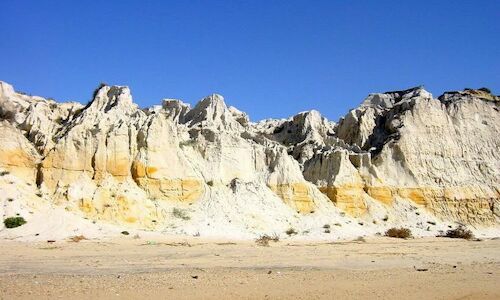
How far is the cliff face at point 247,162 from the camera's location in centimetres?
2581

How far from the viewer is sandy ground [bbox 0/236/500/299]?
9.98 m

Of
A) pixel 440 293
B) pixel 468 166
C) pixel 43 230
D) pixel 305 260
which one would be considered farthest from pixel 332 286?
pixel 468 166

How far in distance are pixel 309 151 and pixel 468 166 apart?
46.0 feet

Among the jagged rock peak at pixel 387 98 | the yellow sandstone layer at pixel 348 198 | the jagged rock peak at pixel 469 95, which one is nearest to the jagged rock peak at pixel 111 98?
the yellow sandstone layer at pixel 348 198

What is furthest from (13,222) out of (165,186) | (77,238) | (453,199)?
(453,199)

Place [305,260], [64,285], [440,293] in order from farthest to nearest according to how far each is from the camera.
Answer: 1. [305,260]
2. [440,293]
3. [64,285]

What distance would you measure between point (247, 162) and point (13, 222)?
53.0 ft

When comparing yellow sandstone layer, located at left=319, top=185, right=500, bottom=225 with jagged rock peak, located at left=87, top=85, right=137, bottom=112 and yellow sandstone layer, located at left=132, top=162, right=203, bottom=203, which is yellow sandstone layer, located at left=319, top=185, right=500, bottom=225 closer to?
yellow sandstone layer, located at left=132, top=162, right=203, bottom=203

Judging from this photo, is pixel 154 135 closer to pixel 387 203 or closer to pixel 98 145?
pixel 98 145

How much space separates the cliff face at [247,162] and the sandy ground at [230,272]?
7164 millimetres

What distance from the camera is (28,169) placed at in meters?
25.3

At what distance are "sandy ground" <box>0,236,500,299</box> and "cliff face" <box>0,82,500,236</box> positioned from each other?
23.5 ft

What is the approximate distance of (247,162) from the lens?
33125 mm

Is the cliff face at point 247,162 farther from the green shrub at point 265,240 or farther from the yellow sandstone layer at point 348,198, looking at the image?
the green shrub at point 265,240
